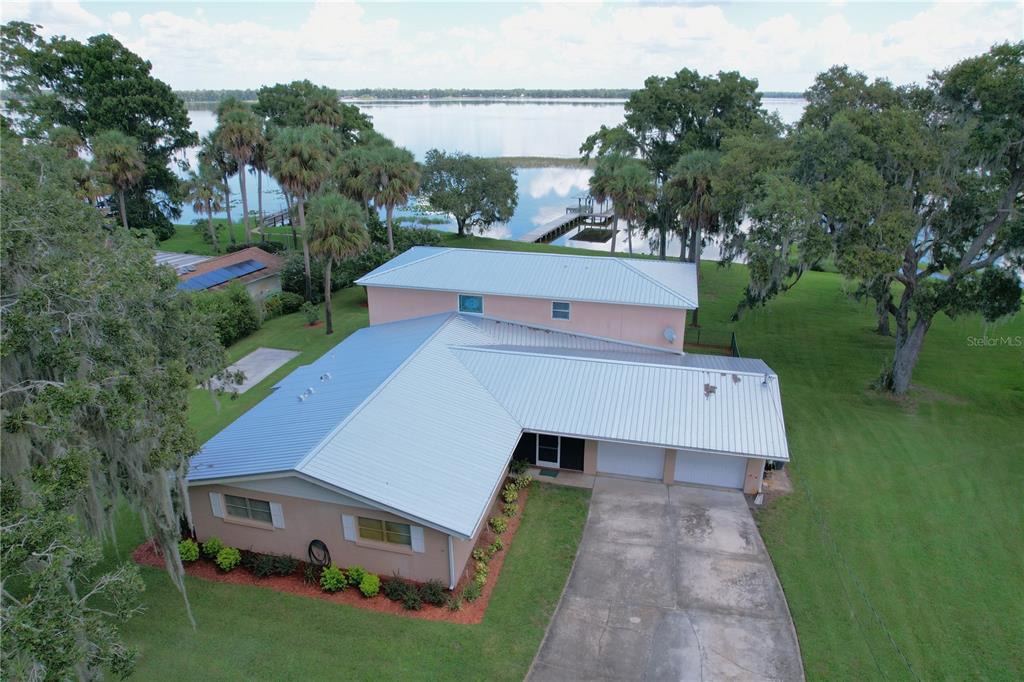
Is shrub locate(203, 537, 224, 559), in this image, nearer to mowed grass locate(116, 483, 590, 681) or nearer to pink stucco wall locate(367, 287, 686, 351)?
mowed grass locate(116, 483, 590, 681)

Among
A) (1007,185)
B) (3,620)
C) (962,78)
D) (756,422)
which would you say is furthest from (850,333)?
(3,620)

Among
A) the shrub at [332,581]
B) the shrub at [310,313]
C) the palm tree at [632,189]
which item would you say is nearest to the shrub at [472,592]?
the shrub at [332,581]

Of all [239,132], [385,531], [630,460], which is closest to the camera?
[385,531]

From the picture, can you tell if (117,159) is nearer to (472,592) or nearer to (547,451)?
(547,451)

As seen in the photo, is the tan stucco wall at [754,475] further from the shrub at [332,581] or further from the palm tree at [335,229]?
the palm tree at [335,229]

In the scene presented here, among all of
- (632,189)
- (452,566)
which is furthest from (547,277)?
(452,566)

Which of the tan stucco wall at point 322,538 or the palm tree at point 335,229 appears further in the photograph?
the palm tree at point 335,229
